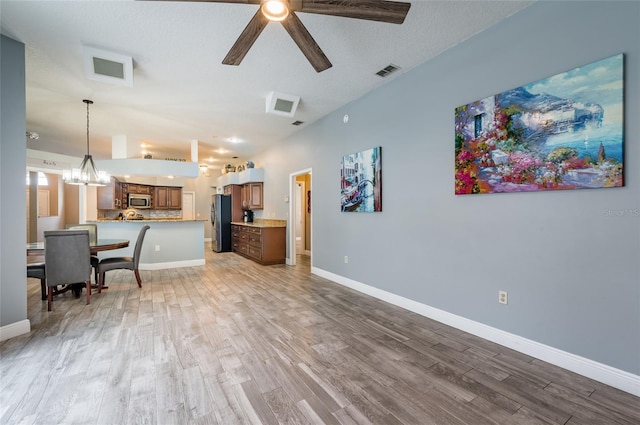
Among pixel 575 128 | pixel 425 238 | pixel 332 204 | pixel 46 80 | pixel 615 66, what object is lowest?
pixel 425 238

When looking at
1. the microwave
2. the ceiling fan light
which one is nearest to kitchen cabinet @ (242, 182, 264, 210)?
the microwave

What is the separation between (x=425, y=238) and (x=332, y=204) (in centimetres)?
200

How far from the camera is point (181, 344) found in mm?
2461

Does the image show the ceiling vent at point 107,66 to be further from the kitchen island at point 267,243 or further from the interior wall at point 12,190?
the kitchen island at point 267,243

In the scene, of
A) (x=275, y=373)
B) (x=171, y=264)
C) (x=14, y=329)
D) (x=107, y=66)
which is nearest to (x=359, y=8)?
(x=275, y=373)

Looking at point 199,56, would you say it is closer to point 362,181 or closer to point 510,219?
point 362,181

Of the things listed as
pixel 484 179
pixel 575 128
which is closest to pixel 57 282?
pixel 484 179

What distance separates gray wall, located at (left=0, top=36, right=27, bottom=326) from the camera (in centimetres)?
256

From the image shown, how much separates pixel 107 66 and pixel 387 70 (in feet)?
10.5

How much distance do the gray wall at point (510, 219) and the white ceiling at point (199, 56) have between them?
1.23 ft

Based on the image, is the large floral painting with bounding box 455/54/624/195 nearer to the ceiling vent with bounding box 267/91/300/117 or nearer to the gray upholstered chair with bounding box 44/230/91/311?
the ceiling vent with bounding box 267/91/300/117

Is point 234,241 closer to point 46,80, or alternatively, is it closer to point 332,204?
point 332,204

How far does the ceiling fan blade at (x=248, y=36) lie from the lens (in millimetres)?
1892

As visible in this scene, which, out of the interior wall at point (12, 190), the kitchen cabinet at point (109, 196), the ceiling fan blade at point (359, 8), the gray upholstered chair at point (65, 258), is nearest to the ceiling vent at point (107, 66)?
the interior wall at point (12, 190)
